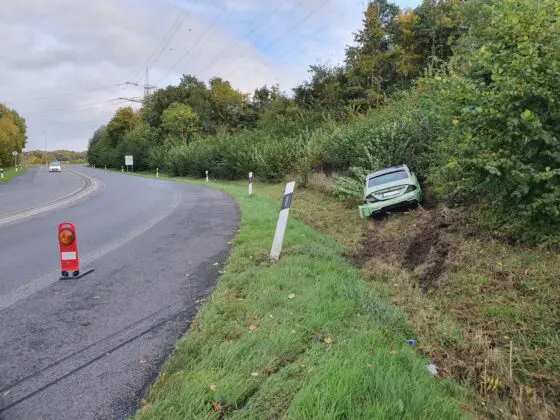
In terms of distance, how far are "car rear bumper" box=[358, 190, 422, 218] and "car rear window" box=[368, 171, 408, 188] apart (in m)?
0.74

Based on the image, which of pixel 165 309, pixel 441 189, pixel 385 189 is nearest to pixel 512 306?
pixel 165 309

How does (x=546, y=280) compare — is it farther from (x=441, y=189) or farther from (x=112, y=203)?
(x=112, y=203)

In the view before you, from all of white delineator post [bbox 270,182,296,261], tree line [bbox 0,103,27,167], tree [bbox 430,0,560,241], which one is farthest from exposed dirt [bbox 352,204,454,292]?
tree line [bbox 0,103,27,167]

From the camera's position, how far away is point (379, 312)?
15.2 ft

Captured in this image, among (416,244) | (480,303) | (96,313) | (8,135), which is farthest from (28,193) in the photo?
(8,135)

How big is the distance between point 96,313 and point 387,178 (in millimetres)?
9592

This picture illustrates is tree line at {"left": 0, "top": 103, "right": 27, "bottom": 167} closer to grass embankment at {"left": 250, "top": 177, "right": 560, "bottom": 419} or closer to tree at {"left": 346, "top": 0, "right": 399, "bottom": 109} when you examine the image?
tree at {"left": 346, "top": 0, "right": 399, "bottom": 109}

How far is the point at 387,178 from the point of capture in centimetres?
1261

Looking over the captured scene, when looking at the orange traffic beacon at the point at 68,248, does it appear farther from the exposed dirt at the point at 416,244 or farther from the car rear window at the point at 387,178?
the car rear window at the point at 387,178

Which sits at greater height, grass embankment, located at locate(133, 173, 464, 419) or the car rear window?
the car rear window

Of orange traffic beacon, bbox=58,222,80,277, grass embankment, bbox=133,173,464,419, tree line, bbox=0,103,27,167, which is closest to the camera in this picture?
grass embankment, bbox=133,173,464,419

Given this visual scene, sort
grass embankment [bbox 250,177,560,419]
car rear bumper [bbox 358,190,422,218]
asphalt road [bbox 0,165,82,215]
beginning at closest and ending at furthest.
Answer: grass embankment [bbox 250,177,560,419]
car rear bumper [bbox 358,190,422,218]
asphalt road [bbox 0,165,82,215]

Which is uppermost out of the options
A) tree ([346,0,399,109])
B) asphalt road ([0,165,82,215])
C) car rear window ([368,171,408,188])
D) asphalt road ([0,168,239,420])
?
tree ([346,0,399,109])

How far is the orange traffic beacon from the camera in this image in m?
5.81
